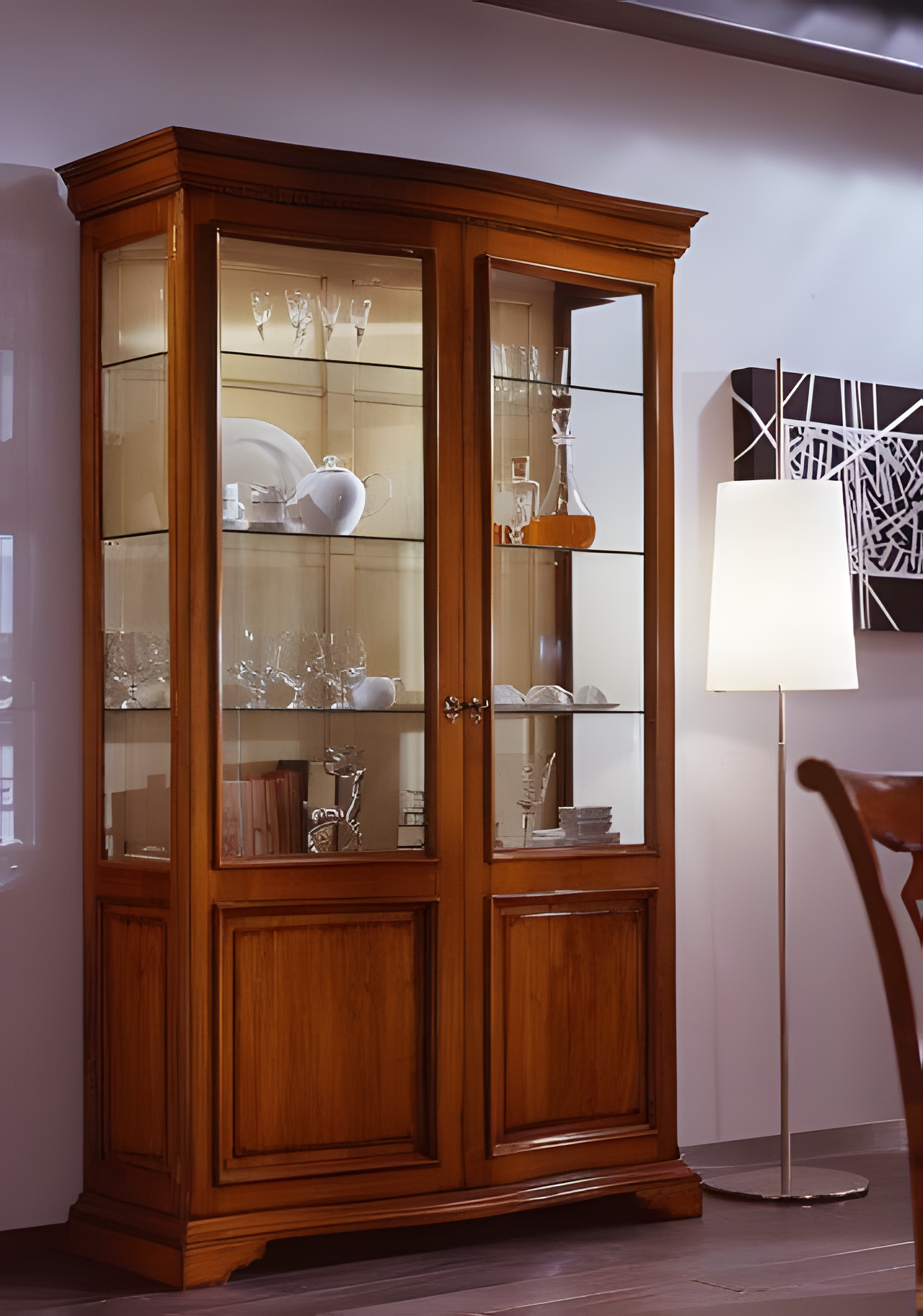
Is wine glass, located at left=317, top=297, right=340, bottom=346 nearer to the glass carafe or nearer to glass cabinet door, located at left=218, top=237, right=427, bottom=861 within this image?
glass cabinet door, located at left=218, top=237, right=427, bottom=861

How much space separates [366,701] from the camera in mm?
3104

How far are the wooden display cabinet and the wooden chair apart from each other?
155 centimetres

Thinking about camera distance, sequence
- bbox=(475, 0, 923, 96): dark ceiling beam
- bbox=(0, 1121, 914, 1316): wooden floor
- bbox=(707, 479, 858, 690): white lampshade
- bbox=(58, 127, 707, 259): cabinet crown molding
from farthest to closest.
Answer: bbox=(475, 0, 923, 96): dark ceiling beam → bbox=(707, 479, 858, 690): white lampshade → bbox=(58, 127, 707, 259): cabinet crown molding → bbox=(0, 1121, 914, 1316): wooden floor

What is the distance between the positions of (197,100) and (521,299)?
33.1 inches

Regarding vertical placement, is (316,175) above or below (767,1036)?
above

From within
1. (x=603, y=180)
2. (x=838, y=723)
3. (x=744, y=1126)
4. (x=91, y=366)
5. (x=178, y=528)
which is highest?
(x=603, y=180)

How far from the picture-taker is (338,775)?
310 centimetres

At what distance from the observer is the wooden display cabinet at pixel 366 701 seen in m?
2.92

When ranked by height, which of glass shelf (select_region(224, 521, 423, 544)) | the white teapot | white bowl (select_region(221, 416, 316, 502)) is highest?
white bowl (select_region(221, 416, 316, 502))

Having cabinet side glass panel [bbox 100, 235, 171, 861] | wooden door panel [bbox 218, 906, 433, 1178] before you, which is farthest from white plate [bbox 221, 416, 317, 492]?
wooden door panel [bbox 218, 906, 433, 1178]

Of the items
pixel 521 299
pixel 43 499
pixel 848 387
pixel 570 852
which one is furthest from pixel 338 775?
pixel 848 387

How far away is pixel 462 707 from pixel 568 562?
1.46ft

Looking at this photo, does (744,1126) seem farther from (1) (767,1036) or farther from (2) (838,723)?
(2) (838,723)

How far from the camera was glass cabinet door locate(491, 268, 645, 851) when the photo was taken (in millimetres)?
3252
